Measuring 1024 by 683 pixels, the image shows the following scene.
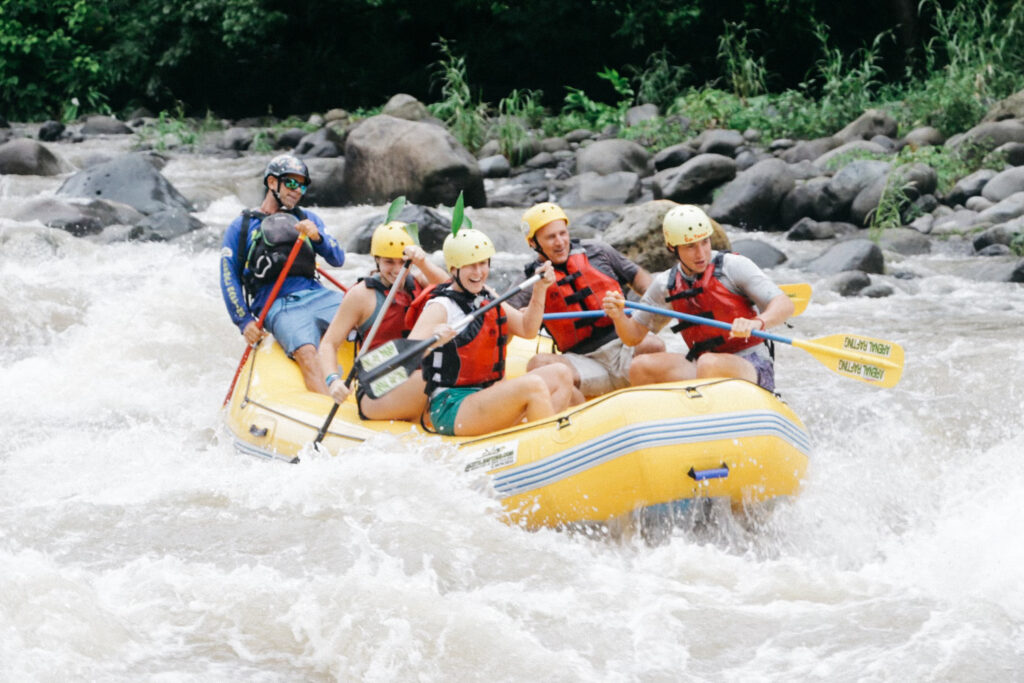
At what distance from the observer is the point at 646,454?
Result: 4.48m

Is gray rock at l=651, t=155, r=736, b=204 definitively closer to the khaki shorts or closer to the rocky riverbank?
the rocky riverbank

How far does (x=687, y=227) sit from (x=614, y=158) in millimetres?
9260

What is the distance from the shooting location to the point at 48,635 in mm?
3834

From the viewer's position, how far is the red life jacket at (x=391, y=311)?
5.42 metres

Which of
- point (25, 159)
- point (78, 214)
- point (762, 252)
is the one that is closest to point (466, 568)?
point (762, 252)

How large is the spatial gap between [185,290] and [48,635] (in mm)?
5688

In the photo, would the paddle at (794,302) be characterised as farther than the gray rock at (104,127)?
No

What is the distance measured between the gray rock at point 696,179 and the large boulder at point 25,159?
6.78 metres

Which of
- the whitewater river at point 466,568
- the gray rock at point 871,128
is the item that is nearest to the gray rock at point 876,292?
the whitewater river at point 466,568

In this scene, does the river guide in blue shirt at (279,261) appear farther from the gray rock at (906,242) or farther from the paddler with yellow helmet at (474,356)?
the gray rock at (906,242)

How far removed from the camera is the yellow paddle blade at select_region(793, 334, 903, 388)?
4.88 m

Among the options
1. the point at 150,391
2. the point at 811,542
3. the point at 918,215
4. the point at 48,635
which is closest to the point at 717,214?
the point at 918,215

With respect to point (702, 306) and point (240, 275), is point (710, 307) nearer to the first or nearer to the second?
point (702, 306)

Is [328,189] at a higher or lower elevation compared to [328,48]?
lower
